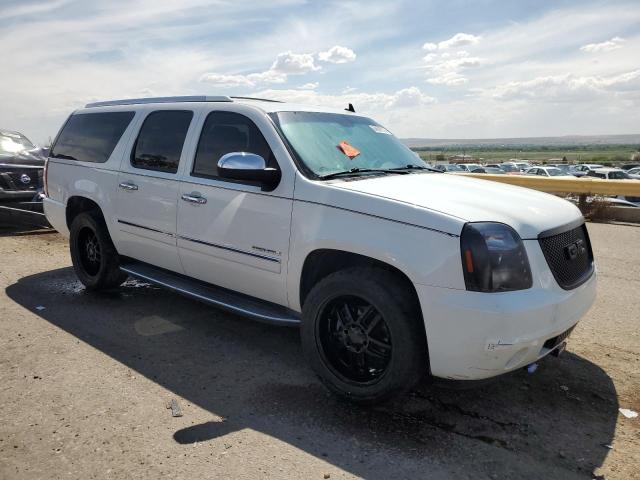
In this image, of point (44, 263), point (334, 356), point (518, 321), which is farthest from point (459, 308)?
point (44, 263)

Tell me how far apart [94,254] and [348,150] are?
3.04 meters

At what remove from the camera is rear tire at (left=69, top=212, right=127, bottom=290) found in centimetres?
549

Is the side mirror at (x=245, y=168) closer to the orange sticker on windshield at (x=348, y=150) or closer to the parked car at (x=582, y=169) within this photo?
the orange sticker on windshield at (x=348, y=150)

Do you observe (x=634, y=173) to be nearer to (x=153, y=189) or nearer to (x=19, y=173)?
(x=19, y=173)

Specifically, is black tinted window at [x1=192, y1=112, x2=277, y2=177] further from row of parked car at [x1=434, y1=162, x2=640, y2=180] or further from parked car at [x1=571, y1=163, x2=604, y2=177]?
parked car at [x1=571, y1=163, x2=604, y2=177]

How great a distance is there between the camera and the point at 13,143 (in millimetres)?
10180

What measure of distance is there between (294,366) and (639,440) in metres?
2.19

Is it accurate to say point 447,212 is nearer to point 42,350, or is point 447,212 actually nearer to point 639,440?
point 639,440

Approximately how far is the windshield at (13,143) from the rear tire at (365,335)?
27.6 feet

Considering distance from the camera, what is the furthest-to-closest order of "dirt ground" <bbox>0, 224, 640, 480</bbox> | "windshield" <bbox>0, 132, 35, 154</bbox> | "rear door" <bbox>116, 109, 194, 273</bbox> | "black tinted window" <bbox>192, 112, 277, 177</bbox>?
"windshield" <bbox>0, 132, 35, 154</bbox>
"rear door" <bbox>116, 109, 194, 273</bbox>
"black tinted window" <bbox>192, 112, 277, 177</bbox>
"dirt ground" <bbox>0, 224, 640, 480</bbox>

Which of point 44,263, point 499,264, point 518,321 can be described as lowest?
point 44,263

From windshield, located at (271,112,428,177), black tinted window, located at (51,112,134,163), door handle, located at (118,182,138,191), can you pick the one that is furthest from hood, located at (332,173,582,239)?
black tinted window, located at (51,112,134,163)

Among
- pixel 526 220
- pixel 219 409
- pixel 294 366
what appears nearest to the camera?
pixel 526 220

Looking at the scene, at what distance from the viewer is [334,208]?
349cm
